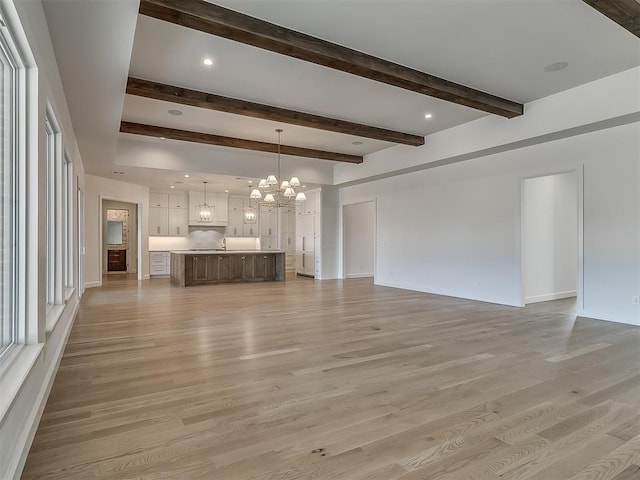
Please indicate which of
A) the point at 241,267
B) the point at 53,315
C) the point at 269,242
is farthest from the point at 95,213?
the point at 53,315

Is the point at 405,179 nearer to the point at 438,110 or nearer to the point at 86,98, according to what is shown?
the point at 438,110

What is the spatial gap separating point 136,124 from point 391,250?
607 cm

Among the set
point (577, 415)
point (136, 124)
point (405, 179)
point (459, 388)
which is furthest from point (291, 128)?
point (577, 415)

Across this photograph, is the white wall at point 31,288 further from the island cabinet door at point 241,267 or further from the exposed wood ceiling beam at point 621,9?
the island cabinet door at point 241,267

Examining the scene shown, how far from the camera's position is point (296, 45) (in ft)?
11.7

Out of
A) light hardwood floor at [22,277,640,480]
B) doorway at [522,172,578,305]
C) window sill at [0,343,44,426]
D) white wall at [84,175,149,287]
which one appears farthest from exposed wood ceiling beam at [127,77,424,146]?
white wall at [84,175,149,287]

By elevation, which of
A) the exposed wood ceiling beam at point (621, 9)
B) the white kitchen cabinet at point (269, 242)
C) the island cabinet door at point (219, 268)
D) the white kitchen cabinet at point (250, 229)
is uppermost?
the exposed wood ceiling beam at point (621, 9)

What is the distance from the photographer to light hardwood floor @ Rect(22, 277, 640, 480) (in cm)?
186

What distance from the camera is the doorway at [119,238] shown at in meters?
12.4

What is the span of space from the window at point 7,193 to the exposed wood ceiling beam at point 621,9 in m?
4.08

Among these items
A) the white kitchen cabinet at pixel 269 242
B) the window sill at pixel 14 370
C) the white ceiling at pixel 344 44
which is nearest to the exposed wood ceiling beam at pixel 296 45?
the white ceiling at pixel 344 44

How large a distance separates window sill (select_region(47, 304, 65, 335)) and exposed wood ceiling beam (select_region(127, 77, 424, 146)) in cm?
265

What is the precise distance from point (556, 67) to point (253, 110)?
3.95 meters

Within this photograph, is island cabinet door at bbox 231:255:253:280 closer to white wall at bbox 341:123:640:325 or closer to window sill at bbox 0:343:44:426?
white wall at bbox 341:123:640:325
